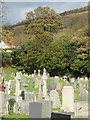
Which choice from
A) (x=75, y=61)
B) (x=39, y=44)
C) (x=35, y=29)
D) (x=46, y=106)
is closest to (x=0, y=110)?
(x=46, y=106)

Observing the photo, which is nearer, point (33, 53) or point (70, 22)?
point (33, 53)

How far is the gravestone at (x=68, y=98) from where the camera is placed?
12.8 m

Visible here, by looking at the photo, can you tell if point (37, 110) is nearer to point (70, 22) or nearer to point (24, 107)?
point (24, 107)

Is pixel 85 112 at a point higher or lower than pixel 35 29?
lower

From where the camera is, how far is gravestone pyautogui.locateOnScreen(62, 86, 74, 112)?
1275cm

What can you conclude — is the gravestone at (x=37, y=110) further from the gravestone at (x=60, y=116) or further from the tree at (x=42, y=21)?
the tree at (x=42, y=21)

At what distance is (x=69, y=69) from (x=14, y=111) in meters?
22.1

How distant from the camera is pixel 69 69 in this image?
34.7m

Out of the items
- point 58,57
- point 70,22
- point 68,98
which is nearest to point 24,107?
point 68,98

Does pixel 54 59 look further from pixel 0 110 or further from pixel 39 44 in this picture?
pixel 0 110

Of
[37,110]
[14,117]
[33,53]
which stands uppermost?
[33,53]

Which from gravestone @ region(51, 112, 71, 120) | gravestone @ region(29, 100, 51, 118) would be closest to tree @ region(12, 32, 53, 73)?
gravestone @ region(29, 100, 51, 118)

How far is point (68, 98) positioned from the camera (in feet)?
42.3

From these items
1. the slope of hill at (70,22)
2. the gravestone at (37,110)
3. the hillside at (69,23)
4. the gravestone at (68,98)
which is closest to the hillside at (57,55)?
the gravestone at (68,98)
